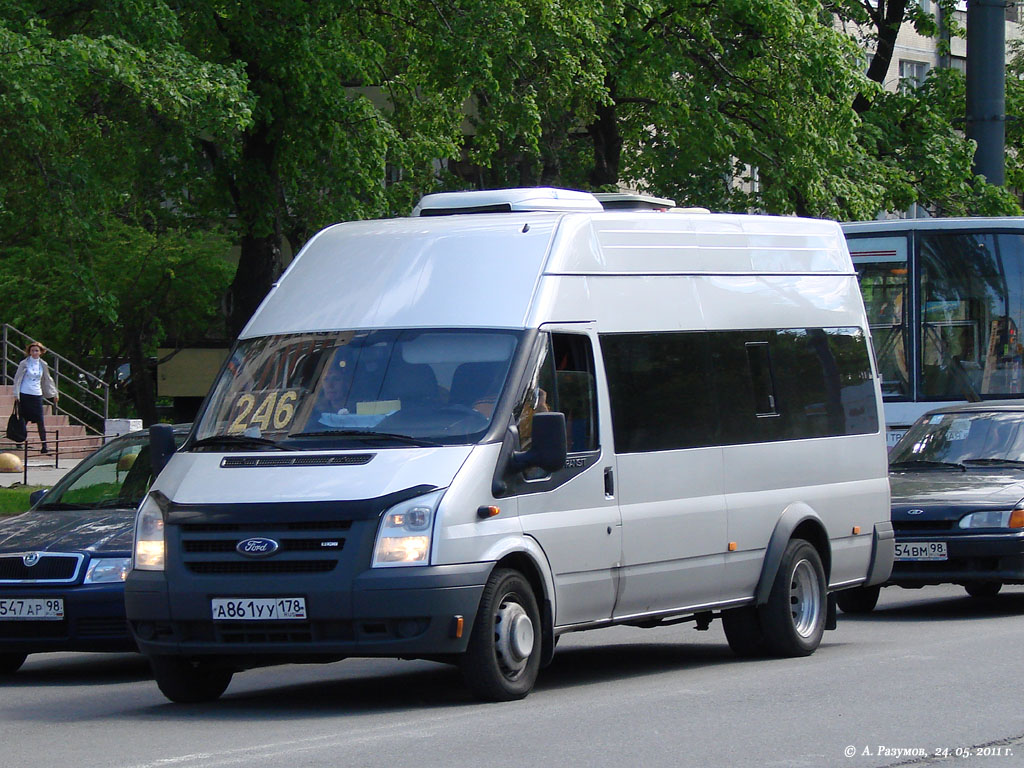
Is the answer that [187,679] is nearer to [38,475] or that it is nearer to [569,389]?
[569,389]

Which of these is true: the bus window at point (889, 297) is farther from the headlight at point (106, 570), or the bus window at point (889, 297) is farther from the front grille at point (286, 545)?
the front grille at point (286, 545)

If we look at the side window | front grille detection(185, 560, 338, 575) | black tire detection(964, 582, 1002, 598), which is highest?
the side window

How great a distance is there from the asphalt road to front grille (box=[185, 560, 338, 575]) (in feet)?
2.39

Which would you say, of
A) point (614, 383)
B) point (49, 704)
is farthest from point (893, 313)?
point (49, 704)

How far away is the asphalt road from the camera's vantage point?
282 inches

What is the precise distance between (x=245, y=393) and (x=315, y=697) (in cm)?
171

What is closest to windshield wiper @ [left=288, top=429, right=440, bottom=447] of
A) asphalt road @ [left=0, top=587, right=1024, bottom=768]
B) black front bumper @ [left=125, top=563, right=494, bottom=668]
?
black front bumper @ [left=125, top=563, right=494, bottom=668]

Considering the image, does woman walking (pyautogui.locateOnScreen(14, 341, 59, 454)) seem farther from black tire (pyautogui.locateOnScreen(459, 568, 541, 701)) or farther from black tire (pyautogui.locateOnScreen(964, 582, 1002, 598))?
black tire (pyautogui.locateOnScreen(459, 568, 541, 701))

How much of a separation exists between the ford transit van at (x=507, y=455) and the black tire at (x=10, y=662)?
246cm

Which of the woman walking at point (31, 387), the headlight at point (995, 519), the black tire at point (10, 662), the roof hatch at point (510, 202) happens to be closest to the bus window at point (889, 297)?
the headlight at point (995, 519)

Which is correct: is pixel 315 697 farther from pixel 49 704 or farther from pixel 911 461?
pixel 911 461

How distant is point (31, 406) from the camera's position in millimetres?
30609

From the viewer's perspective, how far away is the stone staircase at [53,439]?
3216 centimetres

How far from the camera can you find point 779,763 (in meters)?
6.84
